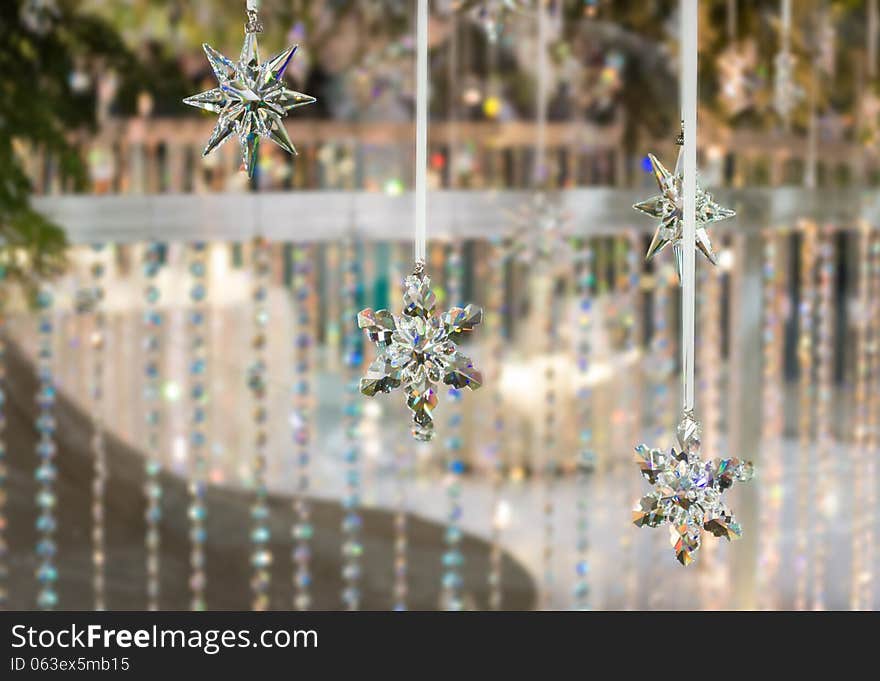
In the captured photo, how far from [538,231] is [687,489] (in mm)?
1761

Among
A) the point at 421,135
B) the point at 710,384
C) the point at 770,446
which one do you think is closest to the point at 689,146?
the point at 421,135

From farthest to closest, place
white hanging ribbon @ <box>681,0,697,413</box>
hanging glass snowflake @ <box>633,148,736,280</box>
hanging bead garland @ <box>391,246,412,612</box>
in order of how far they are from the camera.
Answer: hanging bead garland @ <box>391,246,412,612</box>
hanging glass snowflake @ <box>633,148,736,280</box>
white hanging ribbon @ <box>681,0,697,413</box>

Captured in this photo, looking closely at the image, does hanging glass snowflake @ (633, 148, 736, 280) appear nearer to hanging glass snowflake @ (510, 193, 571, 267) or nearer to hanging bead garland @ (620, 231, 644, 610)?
hanging glass snowflake @ (510, 193, 571, 267)

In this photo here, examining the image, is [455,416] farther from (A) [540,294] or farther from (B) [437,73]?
(A) [540,294]

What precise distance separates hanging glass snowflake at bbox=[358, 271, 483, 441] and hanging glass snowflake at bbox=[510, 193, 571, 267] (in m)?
1.70

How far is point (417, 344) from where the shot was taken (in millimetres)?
1284

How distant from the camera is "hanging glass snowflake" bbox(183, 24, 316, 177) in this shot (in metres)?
1.27

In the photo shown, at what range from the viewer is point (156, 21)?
4551 millimetres

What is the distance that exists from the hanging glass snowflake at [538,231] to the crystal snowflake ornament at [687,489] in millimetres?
1727

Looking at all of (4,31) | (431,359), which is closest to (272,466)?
(4,31)

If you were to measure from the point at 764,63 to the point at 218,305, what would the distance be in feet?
8.59

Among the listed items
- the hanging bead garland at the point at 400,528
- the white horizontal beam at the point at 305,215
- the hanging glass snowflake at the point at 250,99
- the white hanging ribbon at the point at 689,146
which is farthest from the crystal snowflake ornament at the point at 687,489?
the white horizontal beam at the point at 305,215

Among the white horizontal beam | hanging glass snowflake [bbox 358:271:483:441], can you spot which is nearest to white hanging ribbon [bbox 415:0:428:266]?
hanging glass snowflake [bbox 358:271:483:441]

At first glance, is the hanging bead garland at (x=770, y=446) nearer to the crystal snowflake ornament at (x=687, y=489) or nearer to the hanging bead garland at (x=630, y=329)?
the hanging bead garland at (x=630, y=329)
